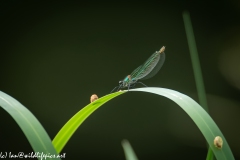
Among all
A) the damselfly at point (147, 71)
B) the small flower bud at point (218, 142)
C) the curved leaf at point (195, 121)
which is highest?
the damselfly at point (147, 71)

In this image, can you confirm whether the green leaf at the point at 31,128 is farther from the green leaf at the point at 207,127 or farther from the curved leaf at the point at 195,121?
the green leaf at the point at 207,127

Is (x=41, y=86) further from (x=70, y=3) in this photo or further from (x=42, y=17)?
(x=70, y=3)

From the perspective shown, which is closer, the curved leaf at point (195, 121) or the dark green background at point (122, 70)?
the curved leaf at point (195, 121)

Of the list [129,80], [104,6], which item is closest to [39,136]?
[129,80]

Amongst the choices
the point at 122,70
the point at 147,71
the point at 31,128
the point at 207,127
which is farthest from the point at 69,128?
the point at 122,70

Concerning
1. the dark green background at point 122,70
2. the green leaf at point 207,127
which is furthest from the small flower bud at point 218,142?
the dark green background at point 122,70
